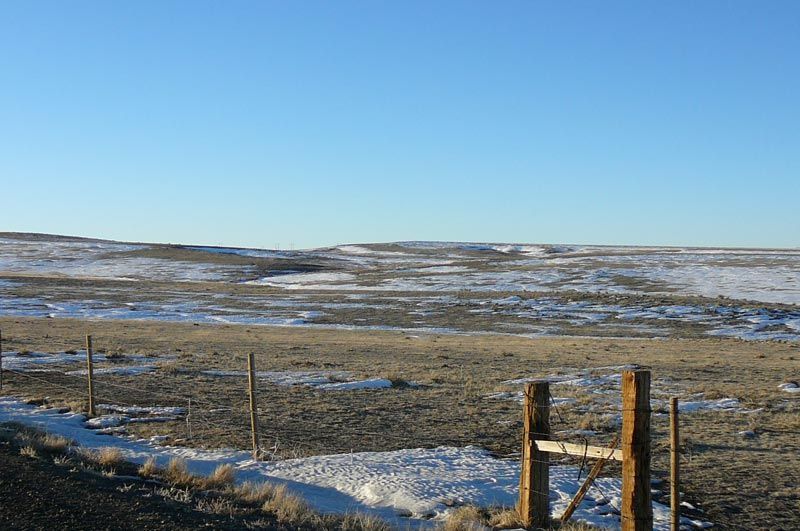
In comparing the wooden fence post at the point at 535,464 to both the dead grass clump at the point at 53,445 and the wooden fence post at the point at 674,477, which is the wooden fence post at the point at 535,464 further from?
the dead grass clump at the point at 53,445

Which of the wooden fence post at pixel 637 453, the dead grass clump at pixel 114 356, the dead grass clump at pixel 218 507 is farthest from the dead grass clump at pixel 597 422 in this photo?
the dead grass clump at pixel 114 356

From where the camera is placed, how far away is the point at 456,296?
58406 mm

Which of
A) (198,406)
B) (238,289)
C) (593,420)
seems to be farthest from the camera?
(238,289)

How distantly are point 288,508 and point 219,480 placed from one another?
156 cm

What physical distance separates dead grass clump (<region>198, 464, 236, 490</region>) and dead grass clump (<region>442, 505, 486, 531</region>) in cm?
265

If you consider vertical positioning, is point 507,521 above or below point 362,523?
below

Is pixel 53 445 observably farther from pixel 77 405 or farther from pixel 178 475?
pixel 77 405

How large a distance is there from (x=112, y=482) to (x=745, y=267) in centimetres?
7810

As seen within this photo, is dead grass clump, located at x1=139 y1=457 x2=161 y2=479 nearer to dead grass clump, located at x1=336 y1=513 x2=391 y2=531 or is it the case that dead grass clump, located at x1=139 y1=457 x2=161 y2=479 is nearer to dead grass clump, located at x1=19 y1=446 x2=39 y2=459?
dead grass clump, located at x1=19 y1=446 x2=39 y2=459

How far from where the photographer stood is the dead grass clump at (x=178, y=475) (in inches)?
367

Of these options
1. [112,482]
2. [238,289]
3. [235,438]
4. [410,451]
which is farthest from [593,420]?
[238,289]

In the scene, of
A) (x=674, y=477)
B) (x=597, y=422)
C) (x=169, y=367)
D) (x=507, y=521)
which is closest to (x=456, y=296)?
(x=169, y=367)

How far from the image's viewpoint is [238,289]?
70500 millimetres

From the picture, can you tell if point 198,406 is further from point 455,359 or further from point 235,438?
point 455,359
